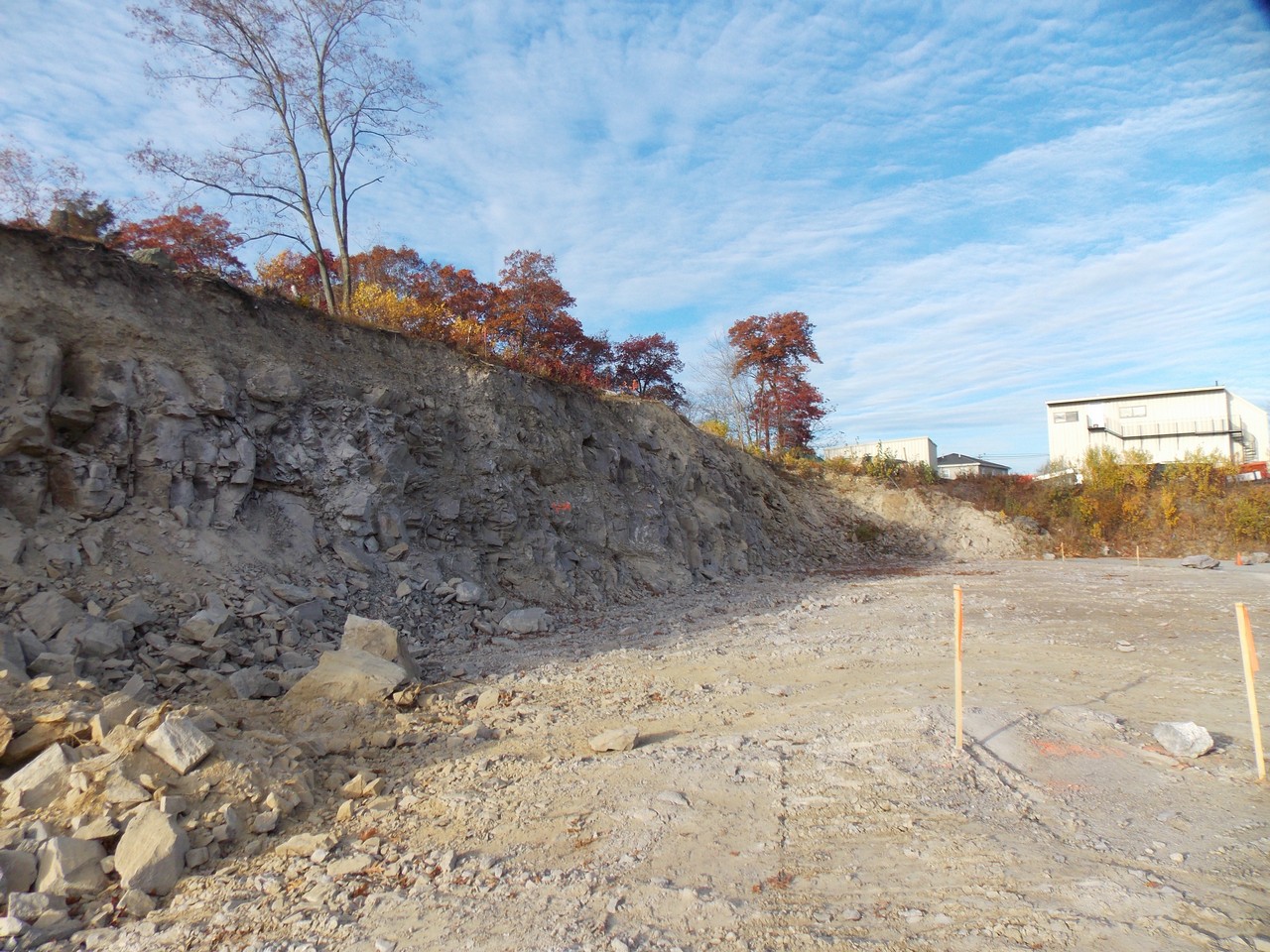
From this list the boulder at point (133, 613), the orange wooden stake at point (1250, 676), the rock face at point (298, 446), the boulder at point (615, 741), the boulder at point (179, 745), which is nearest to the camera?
the boulder at point (179, 745)

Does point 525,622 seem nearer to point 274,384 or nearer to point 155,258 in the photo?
point 274,384

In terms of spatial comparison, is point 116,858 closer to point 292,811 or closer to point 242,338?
point 292,811

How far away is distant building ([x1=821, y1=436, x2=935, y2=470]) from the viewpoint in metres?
32.3

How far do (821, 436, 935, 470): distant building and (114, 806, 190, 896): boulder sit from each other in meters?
29.7

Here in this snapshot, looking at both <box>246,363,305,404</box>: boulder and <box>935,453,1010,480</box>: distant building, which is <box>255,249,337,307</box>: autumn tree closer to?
<box>246,363,305,404</box>: boulder

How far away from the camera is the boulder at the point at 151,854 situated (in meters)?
3.76

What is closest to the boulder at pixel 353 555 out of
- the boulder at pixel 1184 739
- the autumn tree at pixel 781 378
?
the boulder at pixel 1184 739

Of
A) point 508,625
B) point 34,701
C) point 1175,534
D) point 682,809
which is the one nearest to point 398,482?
point 508,625

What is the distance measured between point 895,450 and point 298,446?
99.9 feet

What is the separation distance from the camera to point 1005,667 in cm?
842

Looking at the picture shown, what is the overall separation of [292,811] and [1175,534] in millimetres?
32331

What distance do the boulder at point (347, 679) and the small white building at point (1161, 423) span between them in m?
37.5

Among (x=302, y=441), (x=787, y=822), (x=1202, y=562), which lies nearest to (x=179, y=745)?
(x=787, y=822)

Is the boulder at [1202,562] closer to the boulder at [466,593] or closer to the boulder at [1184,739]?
the boulder at [1184,739]
